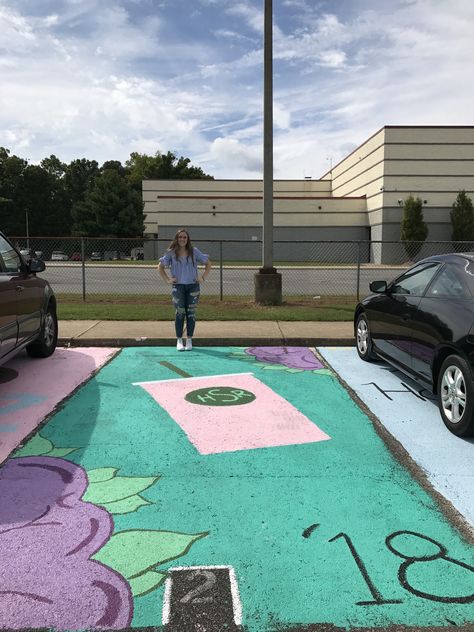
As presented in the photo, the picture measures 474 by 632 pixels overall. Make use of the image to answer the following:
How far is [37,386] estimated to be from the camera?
18.7ft

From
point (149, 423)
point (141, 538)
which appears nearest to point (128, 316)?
point (149, 423)

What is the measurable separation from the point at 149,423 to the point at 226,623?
257 centimetres

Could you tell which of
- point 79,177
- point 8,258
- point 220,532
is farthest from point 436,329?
point 79,177

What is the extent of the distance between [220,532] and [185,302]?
Result: 5099 millimetres

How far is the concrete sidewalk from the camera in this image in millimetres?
8086

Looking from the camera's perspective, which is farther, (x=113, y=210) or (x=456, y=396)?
(x=113, y=210)

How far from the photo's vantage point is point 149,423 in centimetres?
460

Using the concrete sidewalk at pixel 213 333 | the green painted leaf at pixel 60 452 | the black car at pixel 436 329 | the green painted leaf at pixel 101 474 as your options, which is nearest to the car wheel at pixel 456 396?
the black car at pixel 436 329

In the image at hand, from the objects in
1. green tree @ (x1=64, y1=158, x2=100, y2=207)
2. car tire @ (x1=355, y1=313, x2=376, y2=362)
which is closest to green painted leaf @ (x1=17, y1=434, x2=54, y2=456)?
car tire @ (x1=355, y1=313, x2=376, y2=362)

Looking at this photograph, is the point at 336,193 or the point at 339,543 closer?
the point at 339,543

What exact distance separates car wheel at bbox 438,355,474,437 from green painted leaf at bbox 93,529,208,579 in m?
2.42

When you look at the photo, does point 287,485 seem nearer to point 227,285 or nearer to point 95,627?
point 95,627

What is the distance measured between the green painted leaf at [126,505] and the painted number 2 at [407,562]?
46.2 inches

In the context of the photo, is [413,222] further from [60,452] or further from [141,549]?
[141,549]
